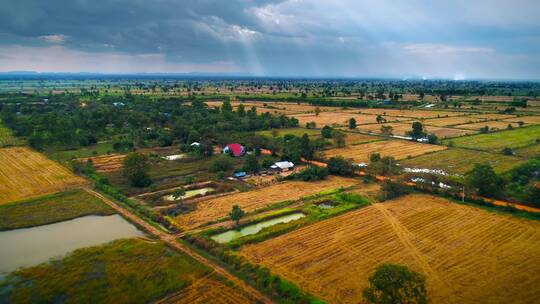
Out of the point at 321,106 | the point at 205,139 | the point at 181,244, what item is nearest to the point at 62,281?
the point at 181,244

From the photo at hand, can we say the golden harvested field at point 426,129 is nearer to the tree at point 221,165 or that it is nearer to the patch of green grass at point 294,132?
the patch of green grass at point 294,132

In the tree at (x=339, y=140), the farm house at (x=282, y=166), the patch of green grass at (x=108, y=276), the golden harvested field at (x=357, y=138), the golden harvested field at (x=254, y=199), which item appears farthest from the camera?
the golden harvested field at (x=357, y=138)

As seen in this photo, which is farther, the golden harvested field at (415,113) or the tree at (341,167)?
the golden harvested field at (415,113)

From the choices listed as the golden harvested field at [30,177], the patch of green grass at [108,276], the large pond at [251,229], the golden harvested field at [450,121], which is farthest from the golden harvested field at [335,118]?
the patch of green grass at [108,276]

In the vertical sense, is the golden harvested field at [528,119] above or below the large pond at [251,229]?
above

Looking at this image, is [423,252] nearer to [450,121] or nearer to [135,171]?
[135,171]

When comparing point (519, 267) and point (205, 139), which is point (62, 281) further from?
point (205, 139)
